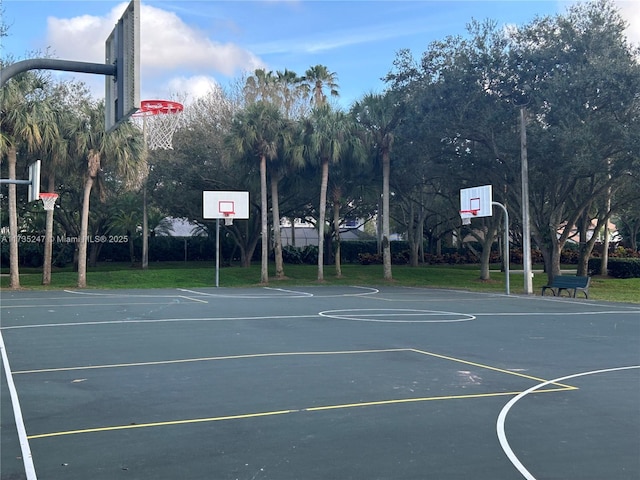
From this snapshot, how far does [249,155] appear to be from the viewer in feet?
127

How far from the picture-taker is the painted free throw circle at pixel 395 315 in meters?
19.1

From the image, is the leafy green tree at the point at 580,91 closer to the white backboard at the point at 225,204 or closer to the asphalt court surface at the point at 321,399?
the asphalt court surface at the point at 321,399

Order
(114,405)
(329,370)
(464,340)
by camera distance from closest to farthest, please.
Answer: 1. (114,405)
2. (329,370)
3. (464,340)

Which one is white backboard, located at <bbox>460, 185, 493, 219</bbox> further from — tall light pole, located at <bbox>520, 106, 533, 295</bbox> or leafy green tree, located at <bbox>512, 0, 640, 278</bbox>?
leafy green tree, located at <bbox>512, 0, 640, 278</bbox>

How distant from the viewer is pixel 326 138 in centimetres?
3853

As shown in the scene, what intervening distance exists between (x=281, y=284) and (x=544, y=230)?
14129mm

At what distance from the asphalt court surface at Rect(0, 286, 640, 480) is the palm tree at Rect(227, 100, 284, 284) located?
20325 millimetres

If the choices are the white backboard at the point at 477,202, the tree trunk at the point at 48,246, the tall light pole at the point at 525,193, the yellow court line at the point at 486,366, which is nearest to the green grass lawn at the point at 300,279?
the tree trunk at the point at 48,246

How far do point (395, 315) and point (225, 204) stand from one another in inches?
779

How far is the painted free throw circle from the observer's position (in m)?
19.1

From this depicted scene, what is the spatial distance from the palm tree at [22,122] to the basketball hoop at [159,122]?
13.9ft

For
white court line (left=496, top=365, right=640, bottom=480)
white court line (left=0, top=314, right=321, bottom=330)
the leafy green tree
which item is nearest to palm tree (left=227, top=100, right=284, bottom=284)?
the leafy green tree

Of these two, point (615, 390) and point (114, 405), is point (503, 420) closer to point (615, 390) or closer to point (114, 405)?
point (615, 390)

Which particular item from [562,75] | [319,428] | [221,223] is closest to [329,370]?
[319,428]
